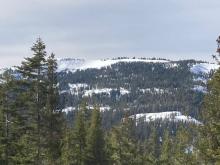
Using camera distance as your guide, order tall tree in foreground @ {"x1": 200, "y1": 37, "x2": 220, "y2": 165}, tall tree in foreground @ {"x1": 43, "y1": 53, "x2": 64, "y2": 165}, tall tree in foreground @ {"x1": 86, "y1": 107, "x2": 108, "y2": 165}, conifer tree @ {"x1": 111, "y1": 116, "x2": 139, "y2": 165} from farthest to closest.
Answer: conifer tree @ {"x1": 111, "y1": 116, "x2": 139, "y2": 165} → tall tree in foreground @ {"x1": 86, "y1": 107, "x2": 108, "y2": 165} → tall tree in foreground @ {"x1": 43, "y1": 53, "x2": 64, "y2": 165} → tall tree in foreground @ {"x1": 200, "y1": 37, "x2": 220, "y2": 165}

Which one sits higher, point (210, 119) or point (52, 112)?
point (210, 119)

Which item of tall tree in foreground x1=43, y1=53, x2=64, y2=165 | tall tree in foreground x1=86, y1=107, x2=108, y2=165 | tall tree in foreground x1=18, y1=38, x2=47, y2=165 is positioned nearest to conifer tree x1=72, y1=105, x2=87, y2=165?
tall tree in foreground x1=86, y1=107, x2=108, y2=165

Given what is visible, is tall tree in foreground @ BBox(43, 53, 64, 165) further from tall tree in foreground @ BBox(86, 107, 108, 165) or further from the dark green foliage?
tall tree in foreground @ BBox(86, 107, 108, 165)

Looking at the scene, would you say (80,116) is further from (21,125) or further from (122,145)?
(21,125)

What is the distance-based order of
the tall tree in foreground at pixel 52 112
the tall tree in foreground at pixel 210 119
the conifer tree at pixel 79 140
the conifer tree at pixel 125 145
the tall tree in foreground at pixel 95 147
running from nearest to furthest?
1. the tall tree in foreground at pixel 210 119
2. the tall tree in foreground at pixel 52 112
3. the conifer tree at pixel 79 140
4. the tall tree in foreground at pixel 95 147
5. the conifer tree at pixel 125 145

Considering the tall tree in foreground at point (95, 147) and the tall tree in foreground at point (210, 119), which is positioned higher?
the tall tree in foreground at point (210, 119)

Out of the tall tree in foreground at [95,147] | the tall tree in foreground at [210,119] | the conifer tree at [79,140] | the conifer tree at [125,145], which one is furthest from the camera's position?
the conifer tree at [125,145]

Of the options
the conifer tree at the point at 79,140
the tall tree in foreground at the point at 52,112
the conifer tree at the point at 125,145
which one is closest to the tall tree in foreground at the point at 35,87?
the tall tree in foreground at the point at 52,112

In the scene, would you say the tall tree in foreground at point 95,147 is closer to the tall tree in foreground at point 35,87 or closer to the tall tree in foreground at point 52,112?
the tall tree in foreground at point 52,112

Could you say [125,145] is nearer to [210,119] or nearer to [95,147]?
[95,147]

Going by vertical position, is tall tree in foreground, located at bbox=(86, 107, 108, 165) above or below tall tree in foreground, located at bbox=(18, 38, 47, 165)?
below

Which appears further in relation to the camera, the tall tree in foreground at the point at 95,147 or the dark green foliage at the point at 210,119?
the tall tree in foreground at the point at 95,147

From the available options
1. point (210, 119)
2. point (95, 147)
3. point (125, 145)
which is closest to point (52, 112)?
point (210, 119)

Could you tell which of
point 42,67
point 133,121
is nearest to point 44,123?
point 42,67
